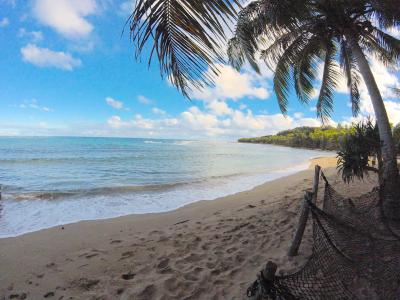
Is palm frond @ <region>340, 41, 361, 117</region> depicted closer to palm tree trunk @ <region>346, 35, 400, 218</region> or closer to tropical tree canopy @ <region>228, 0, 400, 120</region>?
tropical tree canopy @ <region>228, 0, 400, 120</region>

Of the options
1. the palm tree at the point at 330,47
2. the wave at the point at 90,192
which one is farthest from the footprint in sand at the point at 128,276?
the wave at the point at 90,192

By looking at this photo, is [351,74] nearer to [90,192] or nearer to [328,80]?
[328,80]

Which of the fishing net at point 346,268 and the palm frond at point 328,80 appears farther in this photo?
the palm frond at point 328,80

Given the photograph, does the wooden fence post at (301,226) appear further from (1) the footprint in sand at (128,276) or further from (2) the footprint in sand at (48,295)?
(2) the footprint in sand at (48,295)

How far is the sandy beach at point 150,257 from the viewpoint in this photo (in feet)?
12.0

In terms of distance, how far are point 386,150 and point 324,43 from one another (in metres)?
3.71

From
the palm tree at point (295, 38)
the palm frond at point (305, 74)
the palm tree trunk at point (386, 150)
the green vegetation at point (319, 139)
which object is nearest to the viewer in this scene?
the palm tree at point (295, 38)

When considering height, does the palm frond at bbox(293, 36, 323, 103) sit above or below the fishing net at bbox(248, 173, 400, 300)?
above

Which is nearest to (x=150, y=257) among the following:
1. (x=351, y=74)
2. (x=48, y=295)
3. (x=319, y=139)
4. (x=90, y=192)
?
(x=48, y=295)

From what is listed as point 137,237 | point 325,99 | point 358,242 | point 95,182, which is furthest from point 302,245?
point 95,182

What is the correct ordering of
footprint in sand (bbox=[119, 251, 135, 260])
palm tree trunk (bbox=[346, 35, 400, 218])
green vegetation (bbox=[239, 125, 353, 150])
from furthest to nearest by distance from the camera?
green vegetation (bbox=[239, 125, 353, 150])
palm tree trunk (bbox=[346, 35, 400, 218])
footprint in sand (bbox=[119, 251, 135, 260])

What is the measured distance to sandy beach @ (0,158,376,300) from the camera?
12.0 feet

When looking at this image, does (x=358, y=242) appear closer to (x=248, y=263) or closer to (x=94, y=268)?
(x=248, y=263)

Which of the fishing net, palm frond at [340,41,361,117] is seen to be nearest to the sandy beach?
the fishing net
